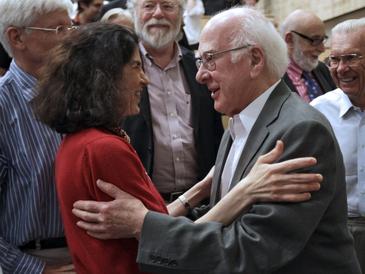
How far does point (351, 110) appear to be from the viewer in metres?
3.40

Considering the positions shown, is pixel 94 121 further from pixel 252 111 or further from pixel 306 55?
pixel 306 55

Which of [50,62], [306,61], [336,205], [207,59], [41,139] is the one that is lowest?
[306,61]

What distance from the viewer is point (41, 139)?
2367 millimetres

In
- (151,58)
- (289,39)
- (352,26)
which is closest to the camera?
(352,26)

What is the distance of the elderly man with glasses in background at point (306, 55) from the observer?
4.84m

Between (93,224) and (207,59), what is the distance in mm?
724

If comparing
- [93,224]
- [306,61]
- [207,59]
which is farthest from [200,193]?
[306,61]

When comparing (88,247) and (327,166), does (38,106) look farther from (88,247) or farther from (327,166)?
(327,166)

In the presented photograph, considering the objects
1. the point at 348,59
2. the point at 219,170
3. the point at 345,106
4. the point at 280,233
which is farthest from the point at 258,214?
the point at 348,59

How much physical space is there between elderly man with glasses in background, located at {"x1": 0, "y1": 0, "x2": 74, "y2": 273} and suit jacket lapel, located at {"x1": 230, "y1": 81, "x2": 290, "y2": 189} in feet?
2.32

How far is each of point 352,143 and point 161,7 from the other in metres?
Result: 1.37

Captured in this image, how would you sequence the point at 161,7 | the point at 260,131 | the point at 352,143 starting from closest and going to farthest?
1. the point at 260,131
2. the point at 352,143
3. the point at 161,7

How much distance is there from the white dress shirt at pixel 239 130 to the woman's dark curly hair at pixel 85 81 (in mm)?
449

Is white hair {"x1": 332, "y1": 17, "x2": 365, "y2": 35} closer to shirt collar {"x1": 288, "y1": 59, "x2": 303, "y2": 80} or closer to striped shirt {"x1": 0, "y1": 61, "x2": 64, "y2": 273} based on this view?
shirt collar {"x1": 288, "y1": 59, "x2": 303, "y2": 80}
